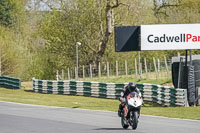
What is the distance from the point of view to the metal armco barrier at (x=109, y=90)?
1026 inches

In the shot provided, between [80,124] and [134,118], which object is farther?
[80,124]

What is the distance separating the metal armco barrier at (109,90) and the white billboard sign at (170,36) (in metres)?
2.20

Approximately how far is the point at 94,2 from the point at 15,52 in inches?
440

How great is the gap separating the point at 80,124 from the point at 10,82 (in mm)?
26288

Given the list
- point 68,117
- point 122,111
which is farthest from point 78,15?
point 122,111

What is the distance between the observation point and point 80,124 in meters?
17.3

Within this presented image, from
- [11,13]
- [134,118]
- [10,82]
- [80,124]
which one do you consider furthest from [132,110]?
[11,13]

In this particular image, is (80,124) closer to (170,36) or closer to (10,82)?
(170,36)

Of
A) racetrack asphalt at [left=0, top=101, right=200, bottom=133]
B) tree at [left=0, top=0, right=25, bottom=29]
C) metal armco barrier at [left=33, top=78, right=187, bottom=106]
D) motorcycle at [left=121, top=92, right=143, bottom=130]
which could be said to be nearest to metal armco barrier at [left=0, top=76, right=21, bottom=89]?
metal armco barrier at [left=33, top=78, right=187, bottom=106]

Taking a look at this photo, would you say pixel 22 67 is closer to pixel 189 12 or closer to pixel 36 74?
pixel 36 74

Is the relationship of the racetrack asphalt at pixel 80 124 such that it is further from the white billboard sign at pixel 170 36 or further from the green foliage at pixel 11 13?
the green foliage at pixel 11 13

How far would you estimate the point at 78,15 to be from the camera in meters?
57.1

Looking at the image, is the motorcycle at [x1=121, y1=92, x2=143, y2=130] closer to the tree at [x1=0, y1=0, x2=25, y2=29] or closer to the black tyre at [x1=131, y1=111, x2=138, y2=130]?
the black tyre at [x1=131, y1=111, x2=138, y2=130]

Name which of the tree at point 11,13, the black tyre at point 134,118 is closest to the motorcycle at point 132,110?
the black tyre at point 134,118
